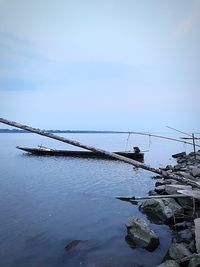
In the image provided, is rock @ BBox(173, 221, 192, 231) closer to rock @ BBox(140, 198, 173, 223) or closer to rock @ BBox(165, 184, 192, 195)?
rock @ BBox(140, 198, 173, 223)

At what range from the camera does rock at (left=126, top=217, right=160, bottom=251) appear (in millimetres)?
10405

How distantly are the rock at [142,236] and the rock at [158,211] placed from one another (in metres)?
2.61

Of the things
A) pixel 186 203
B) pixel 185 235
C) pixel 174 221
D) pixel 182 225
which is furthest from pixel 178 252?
pixel 186 203

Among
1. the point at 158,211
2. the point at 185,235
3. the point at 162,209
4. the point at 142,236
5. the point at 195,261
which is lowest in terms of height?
the point at 185,235

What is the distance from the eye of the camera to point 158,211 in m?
13.7

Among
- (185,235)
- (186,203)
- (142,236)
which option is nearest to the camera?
(142,236)

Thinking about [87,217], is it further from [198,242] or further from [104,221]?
[198,242]

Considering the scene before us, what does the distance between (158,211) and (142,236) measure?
133 inches

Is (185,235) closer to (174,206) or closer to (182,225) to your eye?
(182,225)

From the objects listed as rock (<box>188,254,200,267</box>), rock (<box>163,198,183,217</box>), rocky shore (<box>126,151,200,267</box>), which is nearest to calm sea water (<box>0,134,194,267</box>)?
rocky shore (<box>126,151,200,267</box>)

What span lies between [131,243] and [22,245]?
4334 millimetres

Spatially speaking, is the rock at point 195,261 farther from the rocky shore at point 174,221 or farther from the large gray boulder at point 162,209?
the large gray boulder at point 162,209

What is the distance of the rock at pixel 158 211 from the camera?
43.4 feet

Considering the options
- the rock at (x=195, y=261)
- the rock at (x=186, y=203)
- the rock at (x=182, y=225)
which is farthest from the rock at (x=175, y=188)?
the rock at (x=195, y=261)
